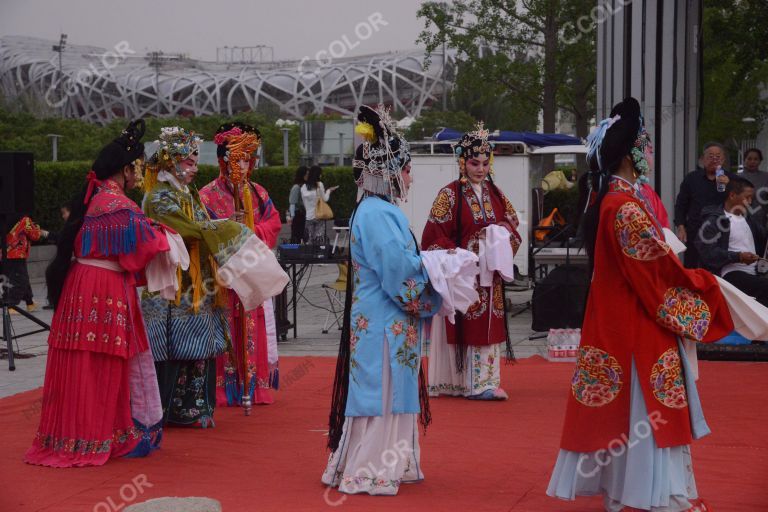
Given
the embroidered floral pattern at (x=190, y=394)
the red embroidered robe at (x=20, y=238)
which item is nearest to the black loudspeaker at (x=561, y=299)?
the embroidered floral pattern at (x=190, y=394)

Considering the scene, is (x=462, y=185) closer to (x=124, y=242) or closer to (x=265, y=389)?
(x=265, y=389)

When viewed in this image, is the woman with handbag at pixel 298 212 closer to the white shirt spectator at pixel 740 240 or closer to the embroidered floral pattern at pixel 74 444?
the white shirt spectator at pixel 740 240

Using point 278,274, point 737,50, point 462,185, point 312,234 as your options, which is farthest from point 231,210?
point 737,50

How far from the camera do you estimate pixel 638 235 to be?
15.0 ft

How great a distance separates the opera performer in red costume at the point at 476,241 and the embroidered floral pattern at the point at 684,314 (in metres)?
3.38

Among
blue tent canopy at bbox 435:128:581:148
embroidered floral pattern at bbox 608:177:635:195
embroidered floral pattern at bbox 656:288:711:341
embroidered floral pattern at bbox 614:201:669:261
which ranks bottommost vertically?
embroidered floral pattern at bbox 656:288:711:341

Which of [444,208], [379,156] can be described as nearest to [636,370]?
[379,156]

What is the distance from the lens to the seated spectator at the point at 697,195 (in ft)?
36.3

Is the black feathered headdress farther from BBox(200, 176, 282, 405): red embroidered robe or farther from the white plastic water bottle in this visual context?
the white plastic water bottle

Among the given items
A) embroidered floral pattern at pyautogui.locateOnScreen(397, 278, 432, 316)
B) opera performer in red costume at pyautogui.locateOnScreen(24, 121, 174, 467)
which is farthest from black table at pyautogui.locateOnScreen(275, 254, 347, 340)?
embroidered floral pattern at pyautogui.locateOnScreen(397, 278, 432, 316)

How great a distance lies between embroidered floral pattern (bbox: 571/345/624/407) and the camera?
4.63m

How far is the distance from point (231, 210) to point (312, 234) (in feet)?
33.9

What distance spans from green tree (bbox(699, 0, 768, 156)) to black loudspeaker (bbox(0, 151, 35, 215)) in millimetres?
7548

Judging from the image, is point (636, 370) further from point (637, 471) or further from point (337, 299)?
point (337, 299)
